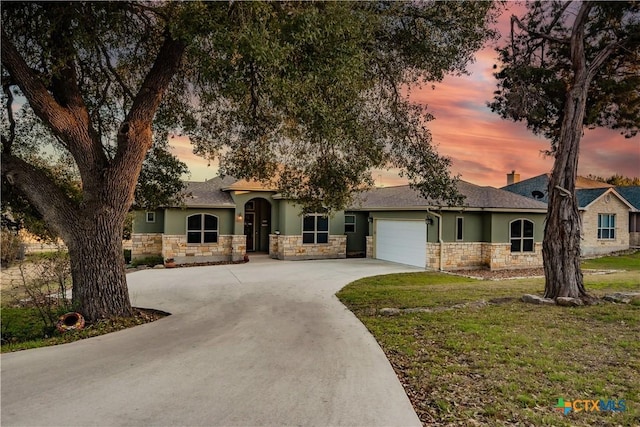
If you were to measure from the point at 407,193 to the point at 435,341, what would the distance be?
1364 cm

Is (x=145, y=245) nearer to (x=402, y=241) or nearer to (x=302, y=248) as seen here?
(x=302, y=248)

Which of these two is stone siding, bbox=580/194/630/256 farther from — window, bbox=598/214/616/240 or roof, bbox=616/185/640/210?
roof, bbox=616/185/640/210

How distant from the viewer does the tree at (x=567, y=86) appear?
9305 millimetres

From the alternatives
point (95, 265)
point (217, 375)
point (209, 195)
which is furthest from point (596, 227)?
point (95, 265)

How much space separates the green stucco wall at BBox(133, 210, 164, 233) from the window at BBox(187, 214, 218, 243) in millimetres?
1592

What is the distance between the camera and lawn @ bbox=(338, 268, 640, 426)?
379 cm

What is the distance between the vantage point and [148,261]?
54.5ft

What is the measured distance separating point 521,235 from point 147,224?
52.9ft

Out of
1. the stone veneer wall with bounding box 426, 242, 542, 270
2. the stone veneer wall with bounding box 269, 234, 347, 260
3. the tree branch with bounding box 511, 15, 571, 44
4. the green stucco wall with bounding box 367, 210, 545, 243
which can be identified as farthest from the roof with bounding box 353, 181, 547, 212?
the tree branch with bounding box 511, 15, 571, 44

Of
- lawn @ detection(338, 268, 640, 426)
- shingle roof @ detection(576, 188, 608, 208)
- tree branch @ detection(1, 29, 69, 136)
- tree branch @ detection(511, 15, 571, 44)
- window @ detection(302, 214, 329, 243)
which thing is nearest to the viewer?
lawn @ detection(338, 268, 640, 426)

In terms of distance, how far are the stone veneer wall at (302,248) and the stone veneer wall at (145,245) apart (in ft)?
16.4

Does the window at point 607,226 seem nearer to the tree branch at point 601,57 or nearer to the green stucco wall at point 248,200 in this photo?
the tree branch at point 601,57

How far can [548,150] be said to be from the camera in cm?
1166

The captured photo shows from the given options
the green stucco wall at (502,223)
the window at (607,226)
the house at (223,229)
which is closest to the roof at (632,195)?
the window at (607,226)
